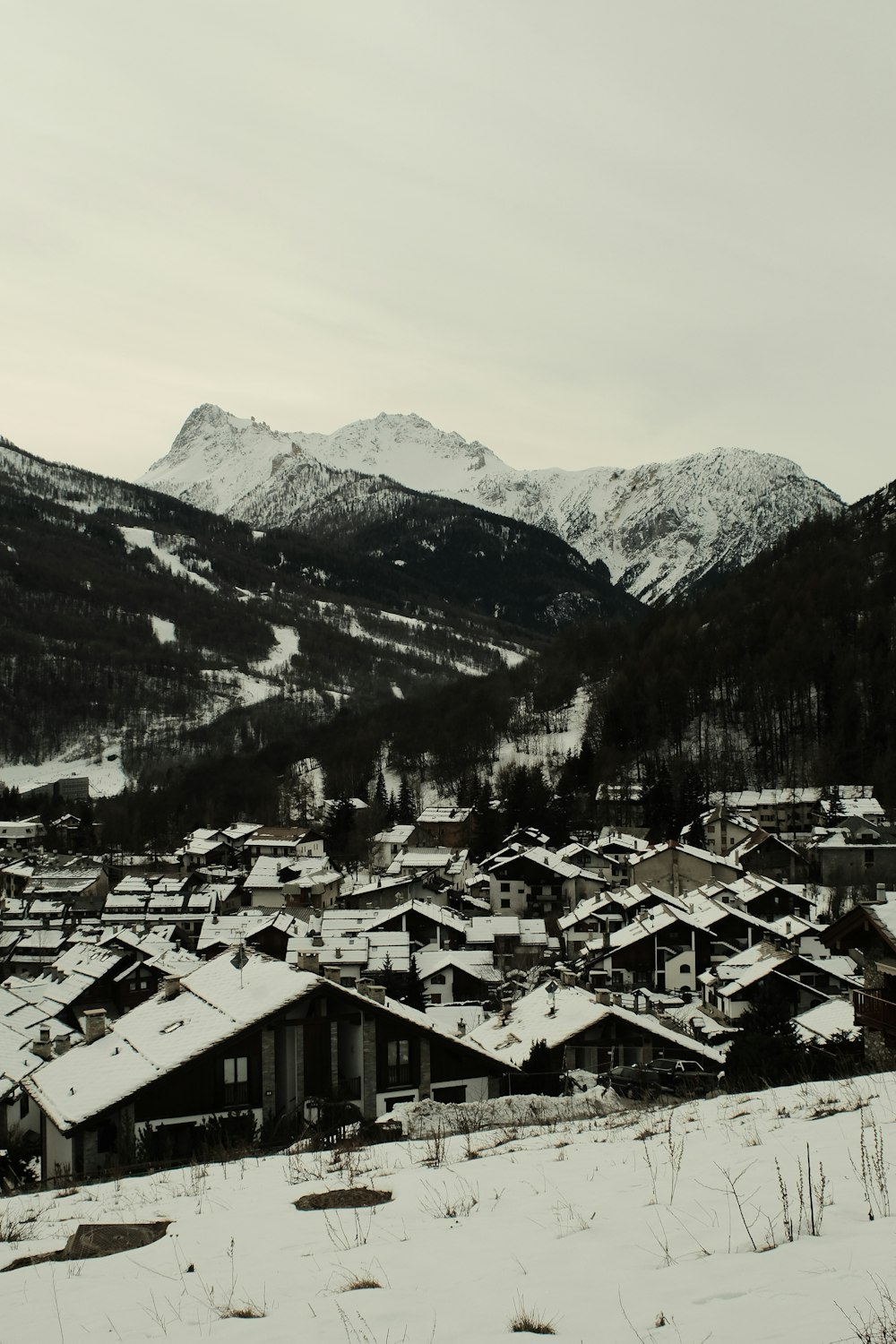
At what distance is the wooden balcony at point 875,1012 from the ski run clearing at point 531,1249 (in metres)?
5.68

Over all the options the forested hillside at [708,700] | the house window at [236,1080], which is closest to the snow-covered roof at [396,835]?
the forested hillside at [708,700]

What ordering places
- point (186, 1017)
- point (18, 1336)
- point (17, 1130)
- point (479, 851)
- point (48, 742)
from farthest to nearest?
point (48, 742), point (479, 851), point (17, 1130), point (186, 1017), point (18, 1336)

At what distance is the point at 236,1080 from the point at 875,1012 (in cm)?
1149

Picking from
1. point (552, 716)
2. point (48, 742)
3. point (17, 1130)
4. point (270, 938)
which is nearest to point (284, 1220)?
point (17, 1130)

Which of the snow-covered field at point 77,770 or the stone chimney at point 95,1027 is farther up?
the stone chimney at point 95,1027

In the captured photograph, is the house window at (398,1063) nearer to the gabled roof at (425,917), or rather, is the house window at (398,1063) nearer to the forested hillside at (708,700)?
the gabled roof at (425,917)

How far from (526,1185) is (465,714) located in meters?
114

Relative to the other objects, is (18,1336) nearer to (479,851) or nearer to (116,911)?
(116,911)

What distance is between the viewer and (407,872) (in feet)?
238

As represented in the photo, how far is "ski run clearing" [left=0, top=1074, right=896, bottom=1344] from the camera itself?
207 inches

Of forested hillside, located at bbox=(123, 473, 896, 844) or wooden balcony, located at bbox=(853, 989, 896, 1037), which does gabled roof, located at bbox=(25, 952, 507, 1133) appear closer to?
wooden balcony, located at bbox=(853, 989, 896, 1037)

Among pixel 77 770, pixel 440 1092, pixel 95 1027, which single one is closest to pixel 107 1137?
pixel 95 1027

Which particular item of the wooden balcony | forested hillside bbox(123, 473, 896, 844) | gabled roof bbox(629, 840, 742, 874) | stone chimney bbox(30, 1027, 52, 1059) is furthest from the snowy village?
forested hillside bbox(123, 473, 896, 844)

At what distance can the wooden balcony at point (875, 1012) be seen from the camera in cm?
1551
